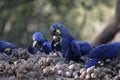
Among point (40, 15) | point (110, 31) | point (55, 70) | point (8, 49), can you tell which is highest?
point (40, 15)

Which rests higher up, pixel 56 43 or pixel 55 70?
pixel 56 43

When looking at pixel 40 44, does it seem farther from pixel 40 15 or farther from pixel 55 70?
pixel 40 15

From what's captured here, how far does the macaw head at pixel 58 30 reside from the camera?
5.76m

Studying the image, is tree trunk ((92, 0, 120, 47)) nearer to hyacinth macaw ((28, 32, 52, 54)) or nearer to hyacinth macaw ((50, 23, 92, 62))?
hyacinth macaw ((28, 32, 52, 54))

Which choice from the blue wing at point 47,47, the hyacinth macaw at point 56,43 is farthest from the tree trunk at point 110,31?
the hyacinth macaw at point 56,43

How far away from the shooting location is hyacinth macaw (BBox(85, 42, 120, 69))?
217 inches

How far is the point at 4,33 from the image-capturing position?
57.9 feet

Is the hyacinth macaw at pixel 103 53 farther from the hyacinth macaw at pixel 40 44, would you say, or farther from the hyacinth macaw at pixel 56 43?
the hyacinth macaw at pixel 40 44

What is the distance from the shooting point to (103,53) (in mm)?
5551

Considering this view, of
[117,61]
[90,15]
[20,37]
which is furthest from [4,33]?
[117,61]

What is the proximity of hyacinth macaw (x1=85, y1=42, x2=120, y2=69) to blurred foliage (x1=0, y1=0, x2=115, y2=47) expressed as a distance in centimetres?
1108

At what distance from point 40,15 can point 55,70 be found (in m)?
12.6

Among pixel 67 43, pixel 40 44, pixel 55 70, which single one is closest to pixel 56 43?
pixel 67 43

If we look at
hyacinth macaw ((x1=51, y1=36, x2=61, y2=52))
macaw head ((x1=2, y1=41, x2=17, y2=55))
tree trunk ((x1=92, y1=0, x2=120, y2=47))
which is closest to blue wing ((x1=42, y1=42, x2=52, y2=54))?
hyacinth macaw ((x1=51, y1=36, x2=61, y2=52))
